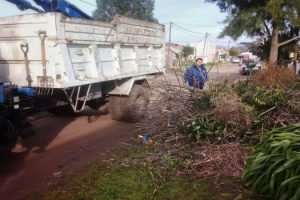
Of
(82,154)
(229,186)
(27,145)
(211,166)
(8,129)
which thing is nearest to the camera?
(229,186)

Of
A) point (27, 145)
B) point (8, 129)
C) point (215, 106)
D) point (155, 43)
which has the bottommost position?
point (27, 145)

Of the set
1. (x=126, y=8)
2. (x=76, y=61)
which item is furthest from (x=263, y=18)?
(x=126, y=8)

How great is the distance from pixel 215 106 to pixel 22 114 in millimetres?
3198

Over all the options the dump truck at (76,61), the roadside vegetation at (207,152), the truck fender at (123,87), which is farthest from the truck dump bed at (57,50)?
the roadside vegetation at (207,152)

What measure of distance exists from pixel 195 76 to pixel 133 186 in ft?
9.44

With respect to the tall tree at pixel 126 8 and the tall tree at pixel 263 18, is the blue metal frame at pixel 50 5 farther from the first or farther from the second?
the tall tree at pixel 126 8

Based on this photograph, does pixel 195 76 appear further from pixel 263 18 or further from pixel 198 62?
pixel 263 18

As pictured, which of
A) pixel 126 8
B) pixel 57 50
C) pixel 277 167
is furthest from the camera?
pixel 126 8

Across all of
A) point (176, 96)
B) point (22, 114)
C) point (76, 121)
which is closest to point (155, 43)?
point (76, 121)

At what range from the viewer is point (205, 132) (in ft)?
18.5

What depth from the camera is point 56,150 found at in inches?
271

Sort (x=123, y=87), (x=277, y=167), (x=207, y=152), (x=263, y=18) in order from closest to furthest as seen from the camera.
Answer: (x=277, y=167) → (x=207, y=152) → (x=123, y=87) → (x=263, y=18)

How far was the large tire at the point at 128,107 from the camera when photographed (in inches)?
354

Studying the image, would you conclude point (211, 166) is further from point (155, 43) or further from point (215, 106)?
point (155, 43)
